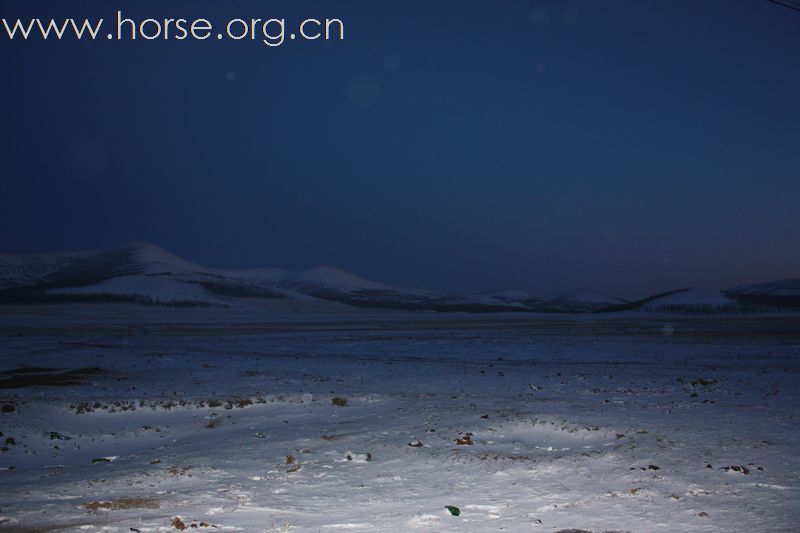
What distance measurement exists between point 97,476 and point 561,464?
8.40 m

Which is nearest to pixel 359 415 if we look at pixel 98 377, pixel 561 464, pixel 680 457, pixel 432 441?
pixel 432 441

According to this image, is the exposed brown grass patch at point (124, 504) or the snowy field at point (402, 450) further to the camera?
the exposed brown grass patch at point (124, 504)

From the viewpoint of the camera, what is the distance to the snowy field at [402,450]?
861 centimetres

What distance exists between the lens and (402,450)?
492 inches

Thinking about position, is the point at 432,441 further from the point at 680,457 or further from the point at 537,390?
the point at 537,390

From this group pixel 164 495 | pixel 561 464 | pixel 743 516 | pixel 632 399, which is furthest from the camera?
pixel 632 399

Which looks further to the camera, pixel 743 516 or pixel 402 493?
pixel 402 493

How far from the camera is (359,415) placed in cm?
1711

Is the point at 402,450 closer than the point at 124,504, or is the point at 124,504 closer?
the point at 124,504

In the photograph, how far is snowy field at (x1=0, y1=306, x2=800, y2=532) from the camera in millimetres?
8609

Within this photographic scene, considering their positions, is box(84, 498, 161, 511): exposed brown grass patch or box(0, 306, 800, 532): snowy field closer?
box(0, 306, 800, 532): snowy field

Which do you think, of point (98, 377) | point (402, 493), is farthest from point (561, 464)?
point (98, 377)

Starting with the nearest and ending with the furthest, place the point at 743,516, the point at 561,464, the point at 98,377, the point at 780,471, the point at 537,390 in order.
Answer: the point at 743,516 → the point at 780,471 → the point at 561,464 → the point at 537,390 → the point at 98,377

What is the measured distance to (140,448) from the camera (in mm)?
14539
